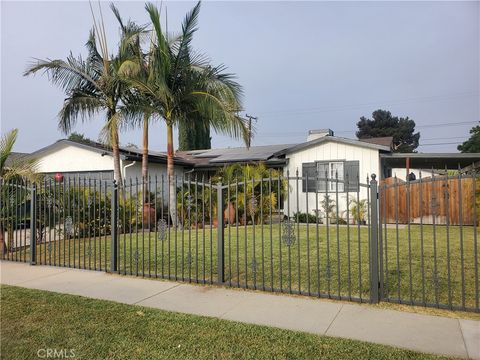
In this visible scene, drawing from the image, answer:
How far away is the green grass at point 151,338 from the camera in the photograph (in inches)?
148

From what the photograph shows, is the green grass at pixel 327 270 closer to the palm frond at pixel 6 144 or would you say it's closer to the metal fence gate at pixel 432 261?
the metal fence gate at pixel 432 261

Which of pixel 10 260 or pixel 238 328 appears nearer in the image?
pixel 238 328

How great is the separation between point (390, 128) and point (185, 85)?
50874 mm

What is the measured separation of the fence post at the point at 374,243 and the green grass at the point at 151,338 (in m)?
1.44

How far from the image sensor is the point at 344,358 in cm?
363

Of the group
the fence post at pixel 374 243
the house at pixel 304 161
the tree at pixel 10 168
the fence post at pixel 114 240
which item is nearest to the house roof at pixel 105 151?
the house at pixel 304 161

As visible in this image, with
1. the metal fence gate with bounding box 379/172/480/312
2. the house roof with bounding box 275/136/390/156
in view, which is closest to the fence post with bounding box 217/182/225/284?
the metal fence gate with bounding box 379/172/480/312

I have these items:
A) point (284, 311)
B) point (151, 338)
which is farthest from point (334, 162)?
point (151, 338)

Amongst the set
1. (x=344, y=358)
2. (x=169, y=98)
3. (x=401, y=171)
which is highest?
(x=169, y=98)

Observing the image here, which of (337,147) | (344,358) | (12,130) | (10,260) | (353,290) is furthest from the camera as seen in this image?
(337,147)

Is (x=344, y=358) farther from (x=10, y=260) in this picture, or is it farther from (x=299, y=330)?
(x=10, y=260)

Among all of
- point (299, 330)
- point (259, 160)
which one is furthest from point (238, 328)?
point (259, 160)

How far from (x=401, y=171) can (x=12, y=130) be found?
23852 millimetres

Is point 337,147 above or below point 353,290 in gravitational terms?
above
